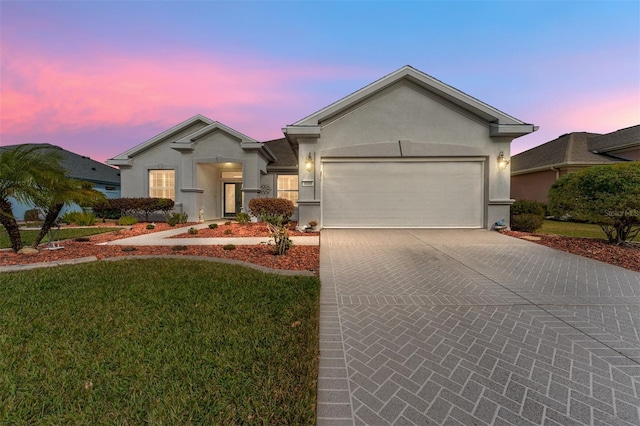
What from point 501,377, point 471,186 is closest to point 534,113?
point 471,186

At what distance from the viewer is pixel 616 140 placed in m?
16.8

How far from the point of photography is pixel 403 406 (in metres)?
1.97

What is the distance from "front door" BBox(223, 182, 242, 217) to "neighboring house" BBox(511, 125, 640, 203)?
19.5m

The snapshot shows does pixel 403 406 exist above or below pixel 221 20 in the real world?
below

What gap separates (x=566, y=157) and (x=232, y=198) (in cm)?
2263

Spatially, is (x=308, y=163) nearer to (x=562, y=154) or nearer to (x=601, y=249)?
(x=601, y=249)

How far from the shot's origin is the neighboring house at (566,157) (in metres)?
16.1

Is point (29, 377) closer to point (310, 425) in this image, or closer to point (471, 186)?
point (310, 425)

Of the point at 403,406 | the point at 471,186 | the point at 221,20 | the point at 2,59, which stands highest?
the point at 221,20

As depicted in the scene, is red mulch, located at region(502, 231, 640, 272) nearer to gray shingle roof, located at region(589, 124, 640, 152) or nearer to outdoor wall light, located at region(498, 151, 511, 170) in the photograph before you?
outdoor wall light, located at region(498, 151, 511, 170)

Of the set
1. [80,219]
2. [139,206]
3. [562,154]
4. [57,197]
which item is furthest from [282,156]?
[562,154]

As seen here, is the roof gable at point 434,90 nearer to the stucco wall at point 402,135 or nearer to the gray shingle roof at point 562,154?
the stucco wall at point 402,135

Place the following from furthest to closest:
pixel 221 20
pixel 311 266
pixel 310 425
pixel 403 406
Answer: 1. pixel 221 20
2. pixel 311 266
3. pixel 403 406
4. pixel 310 425

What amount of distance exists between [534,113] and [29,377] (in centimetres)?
2414
